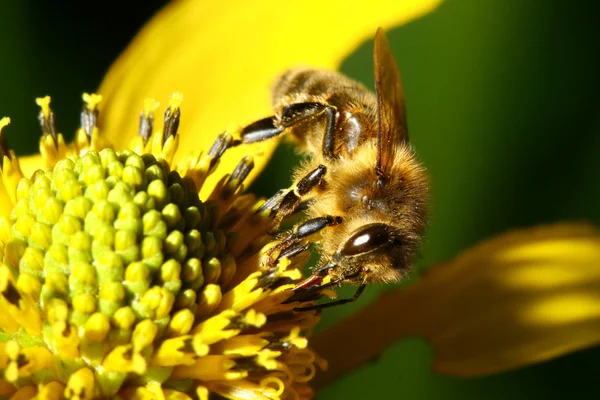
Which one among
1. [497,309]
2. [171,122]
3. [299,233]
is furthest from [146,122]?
[497,309]

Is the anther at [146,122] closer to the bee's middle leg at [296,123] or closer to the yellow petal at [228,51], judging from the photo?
the bee's middle leg at [296,123]

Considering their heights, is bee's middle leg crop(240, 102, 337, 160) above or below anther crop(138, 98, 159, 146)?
above

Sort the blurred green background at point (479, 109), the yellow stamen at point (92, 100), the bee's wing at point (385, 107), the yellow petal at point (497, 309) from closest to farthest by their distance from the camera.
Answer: the bee's wing at point (385, 107), the yellow stamen at point (92, 100), the yellow petal at point (497, 309), the blurred green background at point (479, 109)

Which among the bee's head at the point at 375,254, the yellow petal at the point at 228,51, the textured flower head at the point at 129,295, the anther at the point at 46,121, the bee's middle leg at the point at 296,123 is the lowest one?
the textured flower head at the point at 129,295

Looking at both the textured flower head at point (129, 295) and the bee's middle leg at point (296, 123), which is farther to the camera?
the bee's middle leg at point (296, 123)

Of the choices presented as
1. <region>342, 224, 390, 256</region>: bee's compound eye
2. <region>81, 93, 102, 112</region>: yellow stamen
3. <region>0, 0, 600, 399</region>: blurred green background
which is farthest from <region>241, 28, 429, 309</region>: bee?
<region>0, 0, 600, 399</region>: blurred green background

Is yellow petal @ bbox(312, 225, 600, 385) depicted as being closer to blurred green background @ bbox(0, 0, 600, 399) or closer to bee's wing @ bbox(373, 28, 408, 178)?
blurred green background @ bbox(0, 0, 600, 399)

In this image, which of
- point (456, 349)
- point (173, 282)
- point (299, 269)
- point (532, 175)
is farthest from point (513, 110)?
point (173, 282)

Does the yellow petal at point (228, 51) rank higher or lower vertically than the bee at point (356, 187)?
higher

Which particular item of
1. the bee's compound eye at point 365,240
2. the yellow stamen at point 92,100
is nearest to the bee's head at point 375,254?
the bee's compound eye at point 365,240
